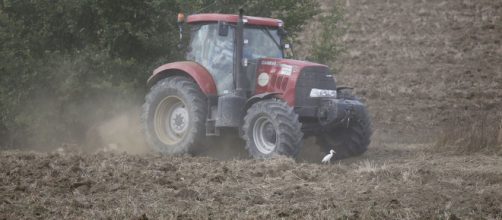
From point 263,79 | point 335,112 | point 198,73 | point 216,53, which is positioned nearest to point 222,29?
point 216,53

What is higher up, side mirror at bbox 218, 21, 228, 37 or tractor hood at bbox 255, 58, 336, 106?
side mirror at bbox 218, 21, 228, 37

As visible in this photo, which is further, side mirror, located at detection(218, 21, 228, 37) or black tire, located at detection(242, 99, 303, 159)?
side mirror, located at detection(218, 21, 228, 37)

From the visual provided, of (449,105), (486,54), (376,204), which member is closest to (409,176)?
(376,204)

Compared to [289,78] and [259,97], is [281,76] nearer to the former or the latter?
[289,78]

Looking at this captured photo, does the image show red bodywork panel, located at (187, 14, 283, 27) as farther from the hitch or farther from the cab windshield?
the hitch

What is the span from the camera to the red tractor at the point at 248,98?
426 inches

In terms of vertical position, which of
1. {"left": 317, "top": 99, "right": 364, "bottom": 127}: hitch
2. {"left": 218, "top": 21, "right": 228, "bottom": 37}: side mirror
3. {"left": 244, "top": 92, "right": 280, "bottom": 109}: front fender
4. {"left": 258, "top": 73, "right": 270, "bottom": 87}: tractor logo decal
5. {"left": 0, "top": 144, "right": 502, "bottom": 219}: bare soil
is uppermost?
{"left": 218, "top": 21, "right": 228, "bottom": 37}: side mirror

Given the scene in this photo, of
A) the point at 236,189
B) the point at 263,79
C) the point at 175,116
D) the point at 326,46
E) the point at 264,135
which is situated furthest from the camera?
the point at 326,46

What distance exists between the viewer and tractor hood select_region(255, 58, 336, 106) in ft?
35.8

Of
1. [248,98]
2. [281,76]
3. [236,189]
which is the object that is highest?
[281,76]

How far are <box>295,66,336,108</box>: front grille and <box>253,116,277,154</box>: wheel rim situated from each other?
565 millimetres

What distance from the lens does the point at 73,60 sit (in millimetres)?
13445

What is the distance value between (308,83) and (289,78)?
34 cm

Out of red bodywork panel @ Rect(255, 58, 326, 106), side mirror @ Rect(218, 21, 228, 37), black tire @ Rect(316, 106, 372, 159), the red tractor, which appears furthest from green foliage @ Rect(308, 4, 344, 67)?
side mirror @ Rect(218, 21, 228, 37)
